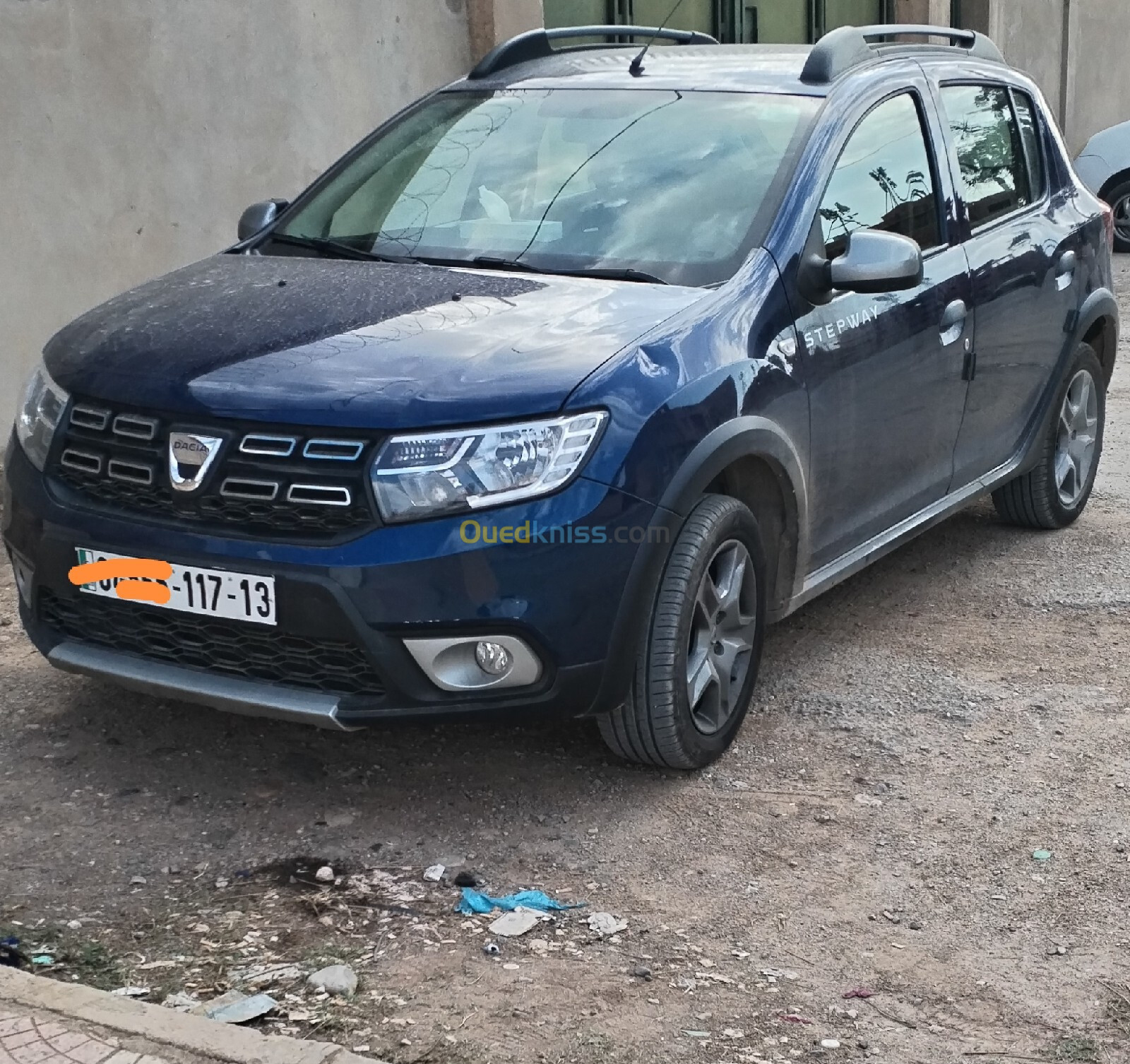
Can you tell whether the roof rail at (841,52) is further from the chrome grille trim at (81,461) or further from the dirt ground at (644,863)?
the chrome grille trim at (81,461)

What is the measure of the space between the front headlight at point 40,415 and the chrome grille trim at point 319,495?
2.42 ft

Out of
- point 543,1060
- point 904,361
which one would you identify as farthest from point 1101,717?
point 543,1060

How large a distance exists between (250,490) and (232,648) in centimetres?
38

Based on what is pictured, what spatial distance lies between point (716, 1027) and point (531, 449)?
126 cm

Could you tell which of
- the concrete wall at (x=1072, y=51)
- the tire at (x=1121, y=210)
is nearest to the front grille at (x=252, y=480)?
the tire at (x=1121, y=210)

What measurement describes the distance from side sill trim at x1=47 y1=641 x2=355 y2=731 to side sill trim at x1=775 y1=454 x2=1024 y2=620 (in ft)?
4.74

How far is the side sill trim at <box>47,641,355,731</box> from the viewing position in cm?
365

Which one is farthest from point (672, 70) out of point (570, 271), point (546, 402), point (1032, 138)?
point (546, 402)

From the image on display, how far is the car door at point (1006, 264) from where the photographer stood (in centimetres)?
534

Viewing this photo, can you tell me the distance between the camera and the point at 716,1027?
3.05 metres

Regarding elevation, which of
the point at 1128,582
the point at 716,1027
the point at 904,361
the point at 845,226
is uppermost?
the point at 845,226

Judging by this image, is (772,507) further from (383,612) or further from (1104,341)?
(1104,341)

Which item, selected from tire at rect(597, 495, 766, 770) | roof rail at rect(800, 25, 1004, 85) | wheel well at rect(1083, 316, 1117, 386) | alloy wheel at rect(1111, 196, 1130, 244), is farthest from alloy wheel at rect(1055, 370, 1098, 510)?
alloy wheel at rect(1111, 196, 1130, 244)

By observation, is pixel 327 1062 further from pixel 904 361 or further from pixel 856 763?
pixel 904 361
